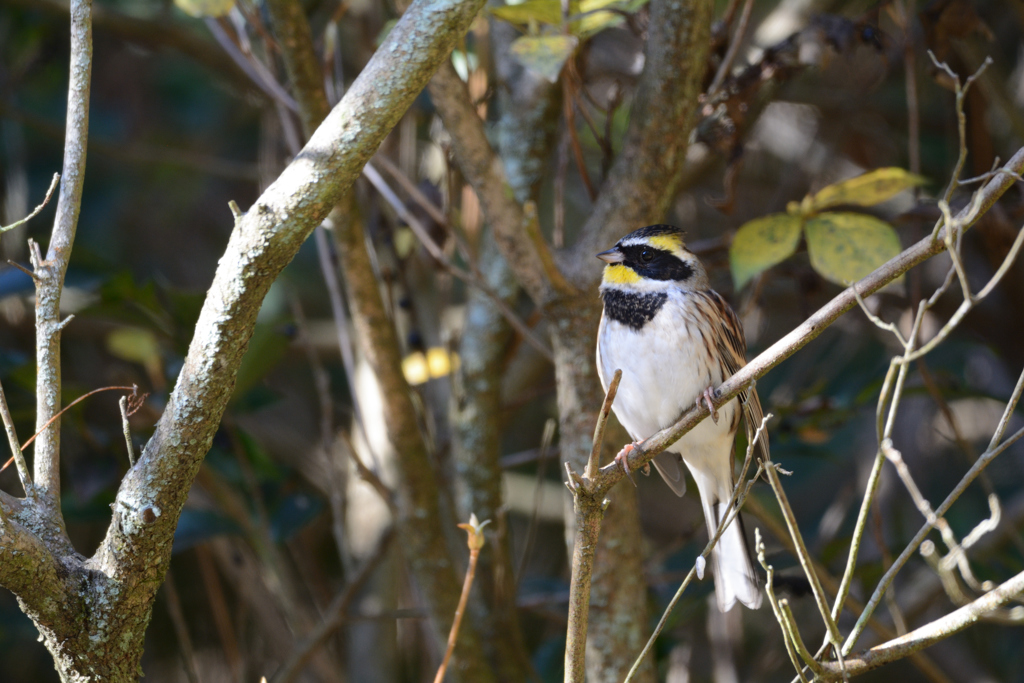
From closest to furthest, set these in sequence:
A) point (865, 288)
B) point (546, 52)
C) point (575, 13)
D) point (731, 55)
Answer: point (865, 288) < point (546, 52) < point (575, 13) < point (731, 55)

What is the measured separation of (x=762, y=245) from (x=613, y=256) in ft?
1.16

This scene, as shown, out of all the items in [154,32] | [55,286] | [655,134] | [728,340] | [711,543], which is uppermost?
[154,32]

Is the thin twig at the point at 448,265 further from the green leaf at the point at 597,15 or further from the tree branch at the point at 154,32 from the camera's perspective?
the tree branch at the point at 154,32

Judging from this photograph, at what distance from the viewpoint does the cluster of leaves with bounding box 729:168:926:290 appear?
209cm

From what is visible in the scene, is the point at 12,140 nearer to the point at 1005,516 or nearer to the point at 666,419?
Result: the point at 666,419

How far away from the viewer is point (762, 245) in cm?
217

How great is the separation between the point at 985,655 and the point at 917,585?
1.18 metres

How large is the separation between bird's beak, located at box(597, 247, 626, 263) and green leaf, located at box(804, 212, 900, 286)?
0.44 m

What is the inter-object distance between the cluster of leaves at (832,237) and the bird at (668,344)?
18cm

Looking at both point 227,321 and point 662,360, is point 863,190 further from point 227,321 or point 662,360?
point 227,321

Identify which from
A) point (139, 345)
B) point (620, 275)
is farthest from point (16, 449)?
point (139, 345)

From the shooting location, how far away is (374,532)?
3.12 m

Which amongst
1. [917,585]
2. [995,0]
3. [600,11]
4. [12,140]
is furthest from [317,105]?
[995,0]

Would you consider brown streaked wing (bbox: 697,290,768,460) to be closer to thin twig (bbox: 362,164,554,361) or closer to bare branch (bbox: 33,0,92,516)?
thin twig (bbox: 362,164,554,361)
